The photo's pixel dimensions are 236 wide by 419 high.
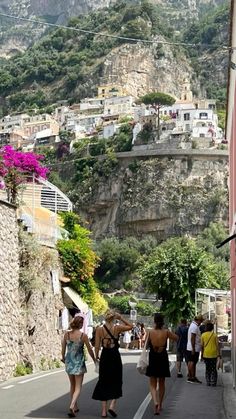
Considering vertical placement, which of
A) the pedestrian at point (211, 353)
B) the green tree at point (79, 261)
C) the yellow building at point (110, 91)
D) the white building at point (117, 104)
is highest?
the yellow building at point (110, 91)

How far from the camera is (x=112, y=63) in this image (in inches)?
6442

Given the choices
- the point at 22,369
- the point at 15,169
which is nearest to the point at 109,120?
the point at 15,169

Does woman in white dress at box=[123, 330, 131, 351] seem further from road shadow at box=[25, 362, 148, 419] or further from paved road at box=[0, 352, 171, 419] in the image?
road shadow at box=[25, 362, 148, 419]

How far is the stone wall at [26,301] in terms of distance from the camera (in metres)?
17.0

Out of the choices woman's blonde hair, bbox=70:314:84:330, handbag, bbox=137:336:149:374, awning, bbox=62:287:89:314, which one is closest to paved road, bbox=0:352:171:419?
handbag, bbox=137:336:149:374

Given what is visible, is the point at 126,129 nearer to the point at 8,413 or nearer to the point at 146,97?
the point at 146,97

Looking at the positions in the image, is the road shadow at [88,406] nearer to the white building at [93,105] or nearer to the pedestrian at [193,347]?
the pedestrian at [193,347]

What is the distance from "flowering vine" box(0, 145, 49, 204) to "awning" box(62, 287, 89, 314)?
3303 millimetres

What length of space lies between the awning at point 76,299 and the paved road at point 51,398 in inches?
219

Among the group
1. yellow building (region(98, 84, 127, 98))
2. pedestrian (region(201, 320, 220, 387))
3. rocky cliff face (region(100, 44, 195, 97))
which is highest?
rocky cliff face (region(100, 44, 195, 97))

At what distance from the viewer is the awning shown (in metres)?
23.3

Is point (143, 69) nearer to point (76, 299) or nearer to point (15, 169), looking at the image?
point (76, 299)

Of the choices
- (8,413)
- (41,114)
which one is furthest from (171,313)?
(41,114)

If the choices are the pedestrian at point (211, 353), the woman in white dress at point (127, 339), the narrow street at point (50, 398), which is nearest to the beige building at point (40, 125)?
the woman in white dress at point (127, 339)
